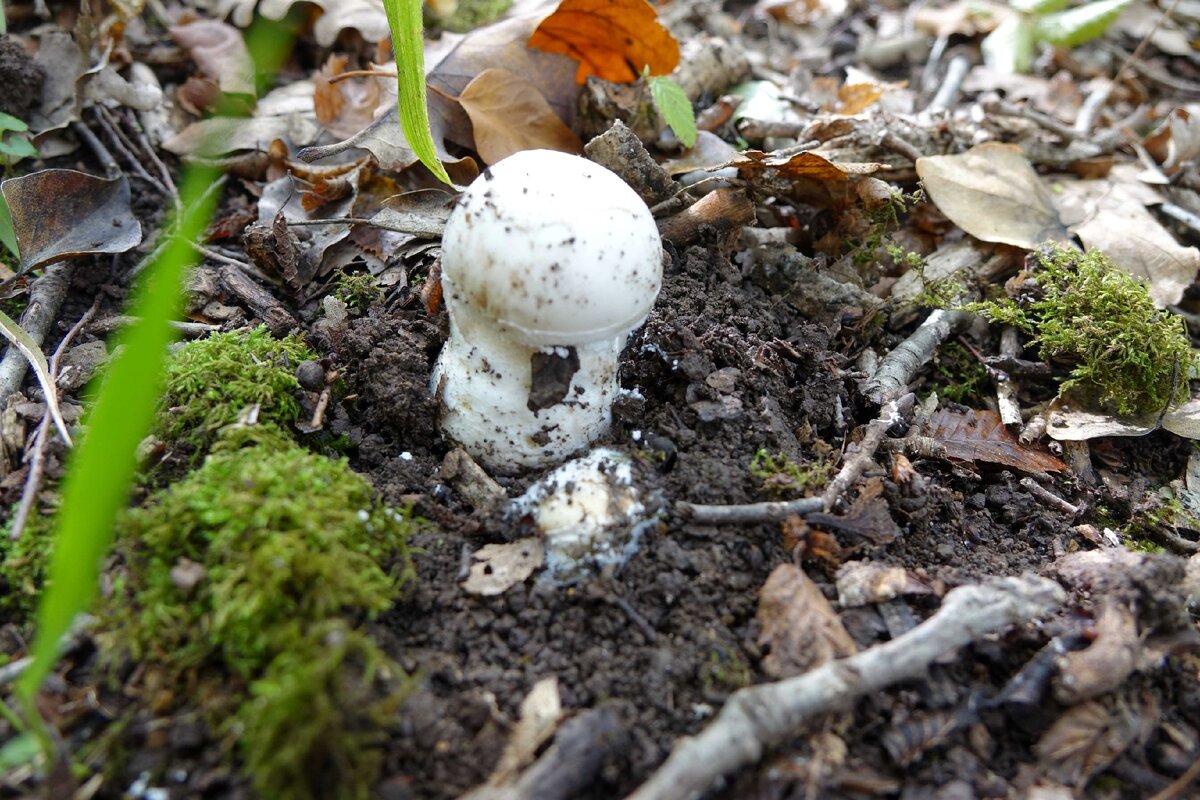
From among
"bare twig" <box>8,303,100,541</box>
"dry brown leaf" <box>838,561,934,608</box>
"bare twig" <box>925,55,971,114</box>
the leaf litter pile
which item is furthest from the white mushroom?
"bare twig" <box>925,55,971,114</box>

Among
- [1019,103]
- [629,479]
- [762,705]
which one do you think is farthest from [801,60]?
[762,705]

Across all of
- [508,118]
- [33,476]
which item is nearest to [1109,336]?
[508,118]

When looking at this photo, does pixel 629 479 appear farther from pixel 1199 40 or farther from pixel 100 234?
pixel 1199 40

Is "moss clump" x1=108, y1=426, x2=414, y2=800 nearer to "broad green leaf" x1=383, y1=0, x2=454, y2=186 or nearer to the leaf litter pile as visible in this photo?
the leaf litter pile

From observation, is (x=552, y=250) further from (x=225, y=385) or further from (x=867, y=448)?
(x=867, y=448)

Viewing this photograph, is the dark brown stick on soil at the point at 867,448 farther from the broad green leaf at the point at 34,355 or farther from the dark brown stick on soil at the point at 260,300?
the broad green leaf at the point at 34,355

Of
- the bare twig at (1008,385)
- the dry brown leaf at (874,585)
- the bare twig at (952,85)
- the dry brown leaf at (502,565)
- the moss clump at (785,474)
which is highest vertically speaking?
the bare twig at (952,85)

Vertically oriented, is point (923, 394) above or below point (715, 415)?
below

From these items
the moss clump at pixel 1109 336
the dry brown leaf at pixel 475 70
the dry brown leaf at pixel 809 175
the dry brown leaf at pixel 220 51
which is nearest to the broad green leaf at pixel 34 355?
the dry brown leaf at pixel 475 70
